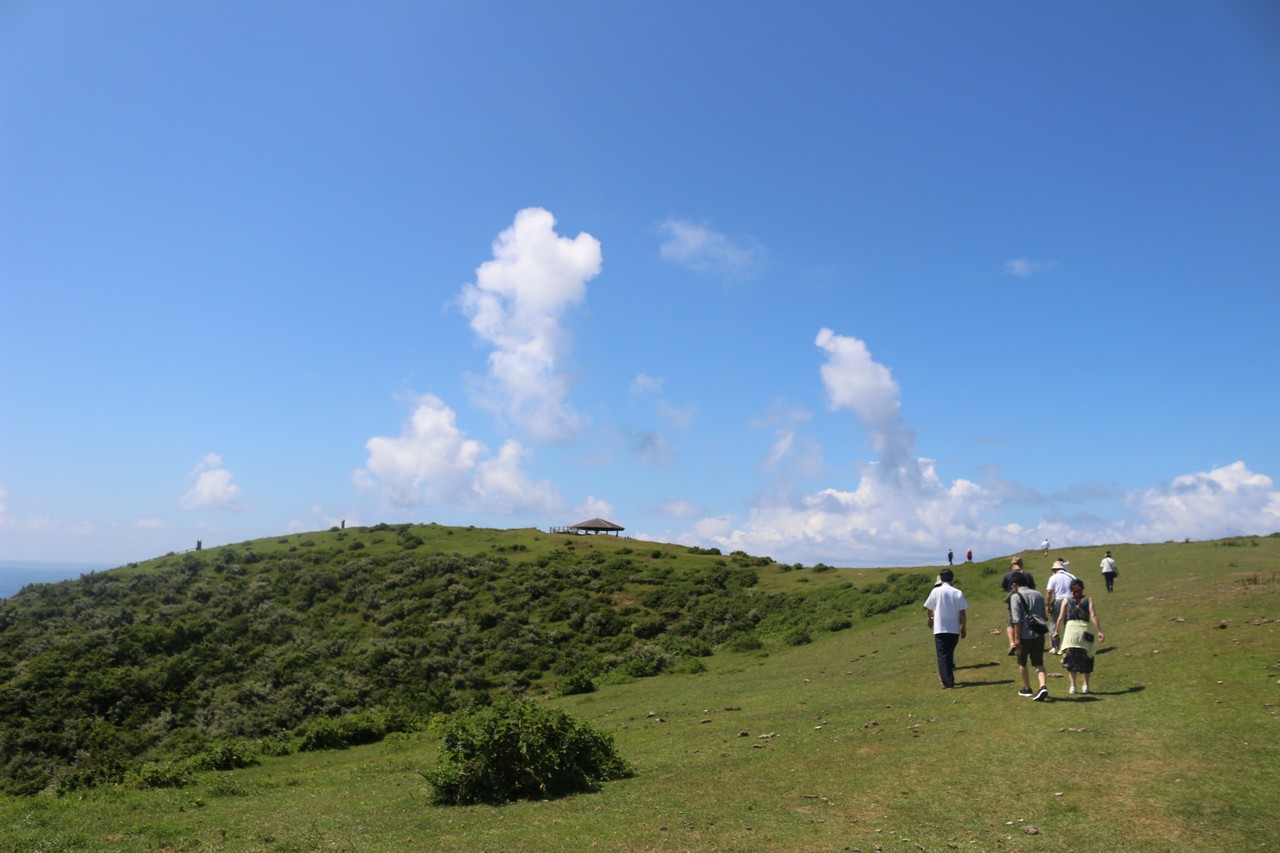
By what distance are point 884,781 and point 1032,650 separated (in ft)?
18.4

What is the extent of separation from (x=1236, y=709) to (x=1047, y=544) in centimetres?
3745

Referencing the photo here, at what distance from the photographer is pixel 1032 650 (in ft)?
46.4

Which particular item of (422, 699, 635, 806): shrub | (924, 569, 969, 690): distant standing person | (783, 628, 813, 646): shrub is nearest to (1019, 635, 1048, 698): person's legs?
(924, 569, 969, 690): distant standing person

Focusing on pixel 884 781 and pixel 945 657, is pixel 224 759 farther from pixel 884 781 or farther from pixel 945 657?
pixel 945 657

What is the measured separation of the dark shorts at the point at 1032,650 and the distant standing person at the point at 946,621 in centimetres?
150

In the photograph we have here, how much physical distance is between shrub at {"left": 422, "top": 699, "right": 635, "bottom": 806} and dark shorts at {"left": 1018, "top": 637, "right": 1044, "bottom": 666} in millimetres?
8063

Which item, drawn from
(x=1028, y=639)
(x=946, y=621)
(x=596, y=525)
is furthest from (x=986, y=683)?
(x=596, y=525)

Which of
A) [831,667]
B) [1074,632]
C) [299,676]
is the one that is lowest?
[299,676]

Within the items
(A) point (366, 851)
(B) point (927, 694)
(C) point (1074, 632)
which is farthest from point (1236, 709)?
(A) point (366, 851)

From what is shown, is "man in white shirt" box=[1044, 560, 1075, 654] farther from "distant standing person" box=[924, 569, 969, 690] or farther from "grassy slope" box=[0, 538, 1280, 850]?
"distant standing person" box=[924, 569, 969, 690]

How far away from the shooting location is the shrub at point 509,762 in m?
11.7

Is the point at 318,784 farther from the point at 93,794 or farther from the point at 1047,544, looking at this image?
the point at 1047,544

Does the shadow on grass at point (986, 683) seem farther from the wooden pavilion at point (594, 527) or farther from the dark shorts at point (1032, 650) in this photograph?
the wooden pavilion at point (594, 527)

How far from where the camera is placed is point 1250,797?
27.8 ft
